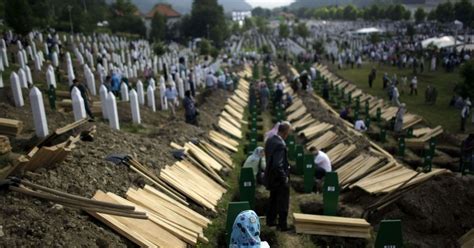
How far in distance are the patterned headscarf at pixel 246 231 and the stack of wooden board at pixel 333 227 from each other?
3.83m

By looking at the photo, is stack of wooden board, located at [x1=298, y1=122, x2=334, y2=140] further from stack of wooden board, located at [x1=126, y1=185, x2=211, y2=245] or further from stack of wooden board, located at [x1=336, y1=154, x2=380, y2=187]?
stack of wooden board, located at [x1=126, y1=185, x2=211, y2=245]

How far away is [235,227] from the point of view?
14.8 ft

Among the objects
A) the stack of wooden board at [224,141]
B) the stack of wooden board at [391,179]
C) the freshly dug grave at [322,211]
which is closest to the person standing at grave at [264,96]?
the stack of wooden board at [224,141]

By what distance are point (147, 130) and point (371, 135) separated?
9.95m

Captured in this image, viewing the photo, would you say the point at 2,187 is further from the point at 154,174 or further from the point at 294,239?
the point at 294,239

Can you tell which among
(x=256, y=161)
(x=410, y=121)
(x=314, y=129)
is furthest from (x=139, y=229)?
(x=410, y=121)

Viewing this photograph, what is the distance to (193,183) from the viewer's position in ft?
30.4

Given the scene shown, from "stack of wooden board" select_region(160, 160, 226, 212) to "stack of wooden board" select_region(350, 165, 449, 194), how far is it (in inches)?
141

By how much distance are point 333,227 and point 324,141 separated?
6948 mm

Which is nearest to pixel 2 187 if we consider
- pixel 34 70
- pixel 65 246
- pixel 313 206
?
pixel 65 246

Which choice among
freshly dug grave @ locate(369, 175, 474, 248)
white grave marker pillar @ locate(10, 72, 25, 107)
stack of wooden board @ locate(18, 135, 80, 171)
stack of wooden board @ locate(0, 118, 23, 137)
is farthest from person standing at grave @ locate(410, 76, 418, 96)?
stack of wooden board @ locate(18, 135, 80, 171)

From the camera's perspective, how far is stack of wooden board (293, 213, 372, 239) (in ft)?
26.6

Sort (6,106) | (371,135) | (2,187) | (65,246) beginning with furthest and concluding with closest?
(371,135)
(6,106)
(2,187)
(65,246)

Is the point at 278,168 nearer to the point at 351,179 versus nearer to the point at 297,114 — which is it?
the point at 351,179
